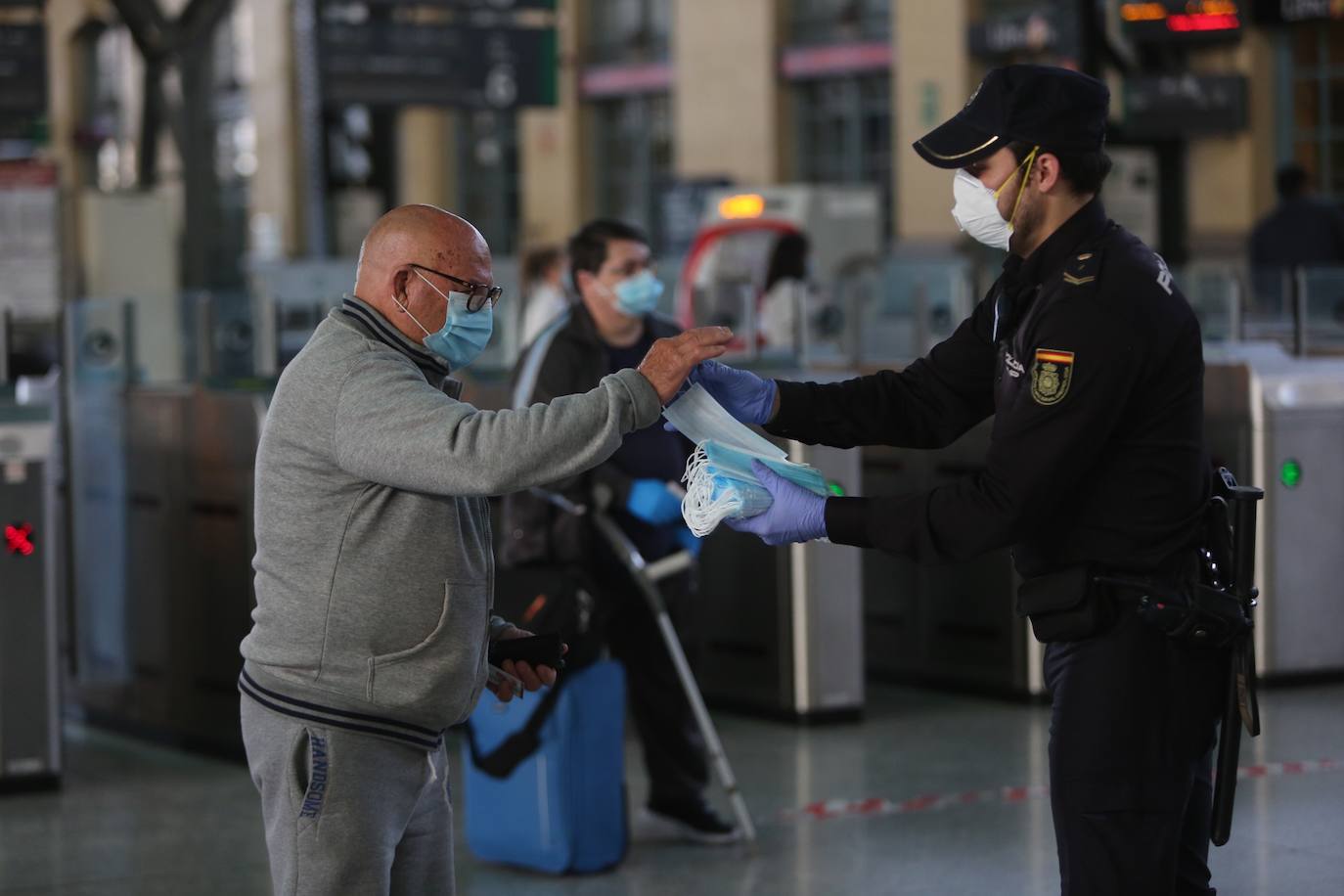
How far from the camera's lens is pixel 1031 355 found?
3342 millimetres

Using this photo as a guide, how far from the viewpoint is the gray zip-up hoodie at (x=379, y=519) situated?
3.33 metres

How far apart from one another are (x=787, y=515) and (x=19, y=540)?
4.34 meters

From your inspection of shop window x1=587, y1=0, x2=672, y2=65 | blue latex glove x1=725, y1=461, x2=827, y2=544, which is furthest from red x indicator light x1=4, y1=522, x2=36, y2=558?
shop window x1=587, y1=0, x2=672, y2=65

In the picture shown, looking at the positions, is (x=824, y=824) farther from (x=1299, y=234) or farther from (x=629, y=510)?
(x=1299, y=234)

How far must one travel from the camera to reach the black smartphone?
3.79 m

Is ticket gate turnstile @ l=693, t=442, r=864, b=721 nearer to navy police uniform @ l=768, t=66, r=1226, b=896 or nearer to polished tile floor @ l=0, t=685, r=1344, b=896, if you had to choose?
polished tile floor @ l=0, t=685, r=1344, b=896

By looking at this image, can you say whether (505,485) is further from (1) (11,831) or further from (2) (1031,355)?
(1) (11,831)

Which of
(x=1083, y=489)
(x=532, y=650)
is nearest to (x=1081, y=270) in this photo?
(x=1083, y=489)

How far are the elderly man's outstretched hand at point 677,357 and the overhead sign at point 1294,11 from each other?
1724 centimetres

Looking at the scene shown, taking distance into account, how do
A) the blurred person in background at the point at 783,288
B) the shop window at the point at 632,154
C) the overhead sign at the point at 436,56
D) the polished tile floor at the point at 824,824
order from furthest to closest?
the shop window at the point at 632,154 → the overhead sign at the point at 436,56 → the blurred person in background at the point at 783,288 → the polished tile floor at the point at 824,824

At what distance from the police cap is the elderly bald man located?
0.50 m

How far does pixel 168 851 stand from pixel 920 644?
389cm

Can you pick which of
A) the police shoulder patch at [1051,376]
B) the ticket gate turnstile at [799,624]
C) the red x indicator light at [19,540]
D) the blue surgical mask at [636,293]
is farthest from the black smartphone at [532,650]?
the ticket gate turnstile at [799,624]

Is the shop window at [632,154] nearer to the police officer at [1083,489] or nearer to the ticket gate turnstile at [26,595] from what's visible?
the ticket gate turnstile at [26,595]
